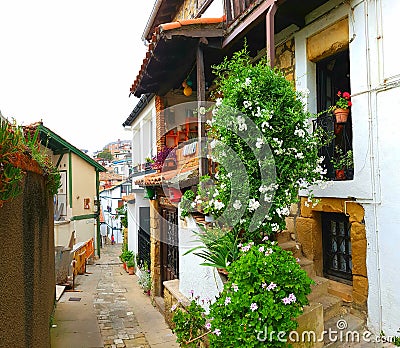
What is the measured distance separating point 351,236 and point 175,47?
3.88 metres

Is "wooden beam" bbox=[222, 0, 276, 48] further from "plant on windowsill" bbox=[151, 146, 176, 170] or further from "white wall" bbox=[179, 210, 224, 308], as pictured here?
"plant on windowsill" bbox=[151, 146, 176, 170]

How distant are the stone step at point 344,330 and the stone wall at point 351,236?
7.6 inches

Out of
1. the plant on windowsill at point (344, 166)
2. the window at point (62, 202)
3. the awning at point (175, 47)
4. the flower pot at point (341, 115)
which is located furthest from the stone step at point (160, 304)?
the window at point (62, 202)

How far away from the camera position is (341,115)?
4723mm

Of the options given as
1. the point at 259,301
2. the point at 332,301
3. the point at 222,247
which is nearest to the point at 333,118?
the point at 332,301

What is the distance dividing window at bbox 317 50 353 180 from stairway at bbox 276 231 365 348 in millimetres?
1195

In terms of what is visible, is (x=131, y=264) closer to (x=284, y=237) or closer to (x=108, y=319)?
(x=108, y=319)

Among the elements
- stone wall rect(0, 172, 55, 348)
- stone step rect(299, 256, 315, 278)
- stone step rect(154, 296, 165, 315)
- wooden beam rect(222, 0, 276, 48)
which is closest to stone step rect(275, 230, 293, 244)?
stone step rect(299, 256, 315, 278)

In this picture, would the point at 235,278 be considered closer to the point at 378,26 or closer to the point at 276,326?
the point at 276,326


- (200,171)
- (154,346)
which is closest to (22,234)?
(200,171)

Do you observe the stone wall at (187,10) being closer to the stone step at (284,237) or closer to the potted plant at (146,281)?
the stone step at (284,237)

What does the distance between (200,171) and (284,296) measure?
2.50m

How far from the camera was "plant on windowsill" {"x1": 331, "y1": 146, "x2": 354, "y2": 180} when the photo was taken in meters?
4.66

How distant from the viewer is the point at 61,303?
786 cm
